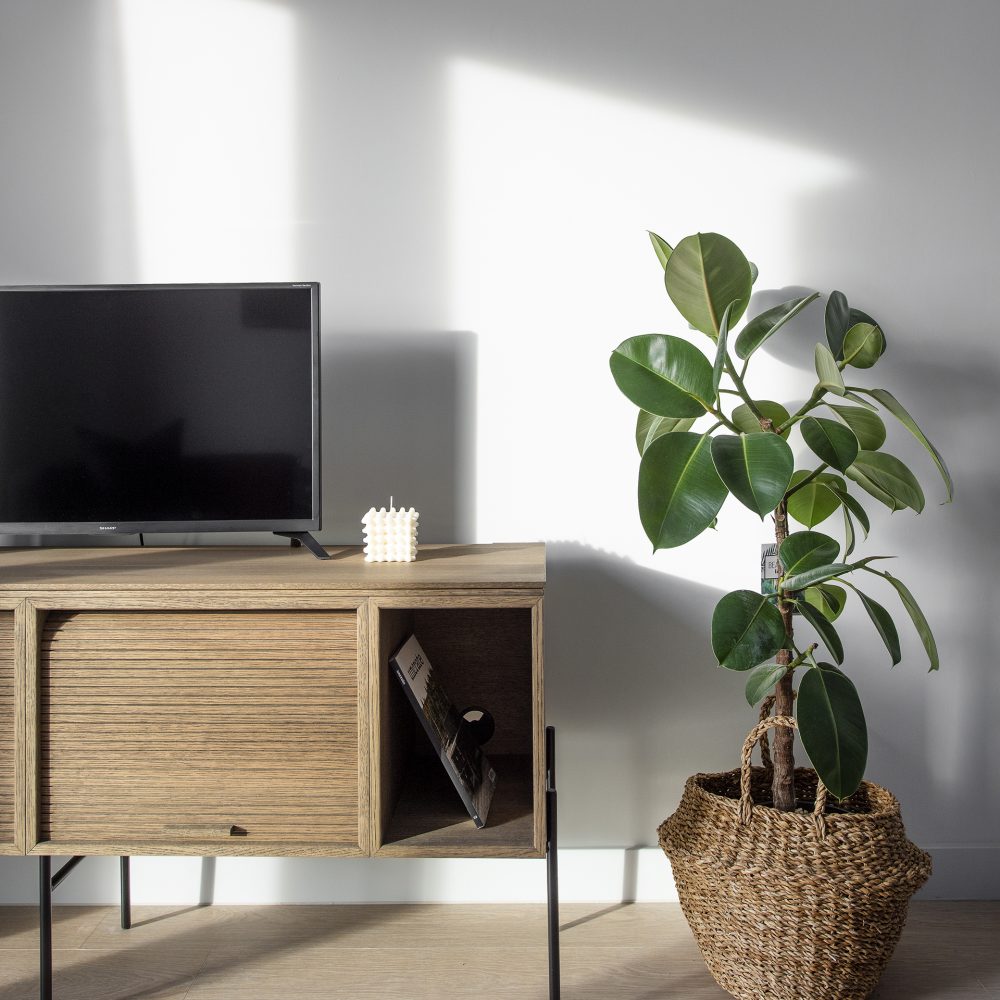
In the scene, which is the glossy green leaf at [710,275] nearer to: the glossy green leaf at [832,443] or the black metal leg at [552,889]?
the glossy green leaf at [832,443]

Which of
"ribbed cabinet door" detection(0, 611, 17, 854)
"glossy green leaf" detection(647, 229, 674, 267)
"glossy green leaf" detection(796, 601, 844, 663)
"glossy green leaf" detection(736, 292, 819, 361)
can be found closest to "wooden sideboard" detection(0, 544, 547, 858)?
"ribbed cabinet door" detection(0, 611, 17, 854)

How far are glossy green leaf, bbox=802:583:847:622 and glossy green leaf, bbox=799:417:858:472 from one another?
233mm

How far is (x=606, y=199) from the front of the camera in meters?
1.94

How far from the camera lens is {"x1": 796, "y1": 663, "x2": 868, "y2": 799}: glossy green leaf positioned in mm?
1377

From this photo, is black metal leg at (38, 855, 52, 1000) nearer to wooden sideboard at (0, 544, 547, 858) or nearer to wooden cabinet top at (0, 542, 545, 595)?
wooden sideboard at (0, 544, 547, 858)

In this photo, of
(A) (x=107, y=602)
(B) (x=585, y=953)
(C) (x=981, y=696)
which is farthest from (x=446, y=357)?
(C) (x=981, y=696)

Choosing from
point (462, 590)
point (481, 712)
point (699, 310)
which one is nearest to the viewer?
point (462, 590)

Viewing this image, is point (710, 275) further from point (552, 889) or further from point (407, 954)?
point (407, 954)

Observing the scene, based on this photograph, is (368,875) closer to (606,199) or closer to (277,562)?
(277,562)

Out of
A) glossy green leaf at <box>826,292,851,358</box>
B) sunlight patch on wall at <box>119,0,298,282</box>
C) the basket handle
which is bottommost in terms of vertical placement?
the basket handle

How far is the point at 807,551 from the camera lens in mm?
1459

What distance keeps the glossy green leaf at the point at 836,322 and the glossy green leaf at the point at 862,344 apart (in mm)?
39

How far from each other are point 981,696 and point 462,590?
1.24 metres

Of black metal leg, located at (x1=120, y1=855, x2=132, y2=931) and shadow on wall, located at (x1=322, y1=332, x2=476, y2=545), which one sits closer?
black metal leg, located at (x1=120, y1=855, x2=132, y2=931)
